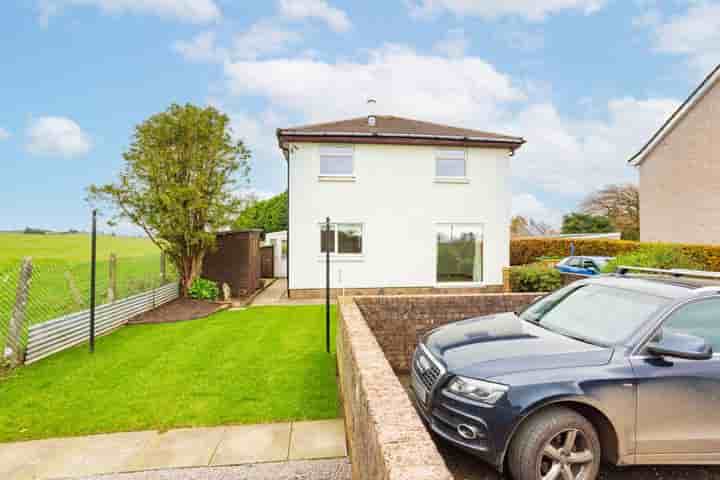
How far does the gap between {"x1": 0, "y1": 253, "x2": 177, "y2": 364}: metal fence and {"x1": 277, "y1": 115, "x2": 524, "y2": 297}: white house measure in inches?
182

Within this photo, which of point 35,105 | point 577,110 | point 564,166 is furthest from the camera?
point 564,166

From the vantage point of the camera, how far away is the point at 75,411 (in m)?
4.08

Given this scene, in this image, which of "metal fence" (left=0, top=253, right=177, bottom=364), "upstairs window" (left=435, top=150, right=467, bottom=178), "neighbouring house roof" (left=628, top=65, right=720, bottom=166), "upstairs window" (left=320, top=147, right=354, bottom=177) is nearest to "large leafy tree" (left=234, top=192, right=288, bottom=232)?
"upstairs window" (left=320, top=147, right=354, bottom=177)

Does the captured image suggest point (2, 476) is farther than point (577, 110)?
No

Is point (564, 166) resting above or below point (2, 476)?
above

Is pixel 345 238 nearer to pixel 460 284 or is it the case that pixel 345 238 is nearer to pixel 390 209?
pixel 390 209

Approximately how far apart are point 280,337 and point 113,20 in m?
10.3

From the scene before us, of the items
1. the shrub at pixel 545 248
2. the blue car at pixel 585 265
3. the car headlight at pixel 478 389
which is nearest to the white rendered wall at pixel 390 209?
the blue car at pixel 585 265

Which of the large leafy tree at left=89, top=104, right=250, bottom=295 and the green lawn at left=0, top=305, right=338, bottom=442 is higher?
the large leafy tree at left=89, top=104, right=250, bottom=295

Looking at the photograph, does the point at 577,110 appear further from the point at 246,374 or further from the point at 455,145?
the point at 246,374

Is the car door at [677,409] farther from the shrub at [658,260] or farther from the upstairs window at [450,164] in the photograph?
the upstairs window at [450,164]

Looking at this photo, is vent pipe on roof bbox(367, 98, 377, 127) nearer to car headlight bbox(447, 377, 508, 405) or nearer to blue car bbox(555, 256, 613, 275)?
blue car bbox(555, 256, 613, 275)

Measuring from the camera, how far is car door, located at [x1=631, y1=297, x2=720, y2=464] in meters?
2.58

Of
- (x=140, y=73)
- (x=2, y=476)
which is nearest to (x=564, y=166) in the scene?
(x=140, y=73)
